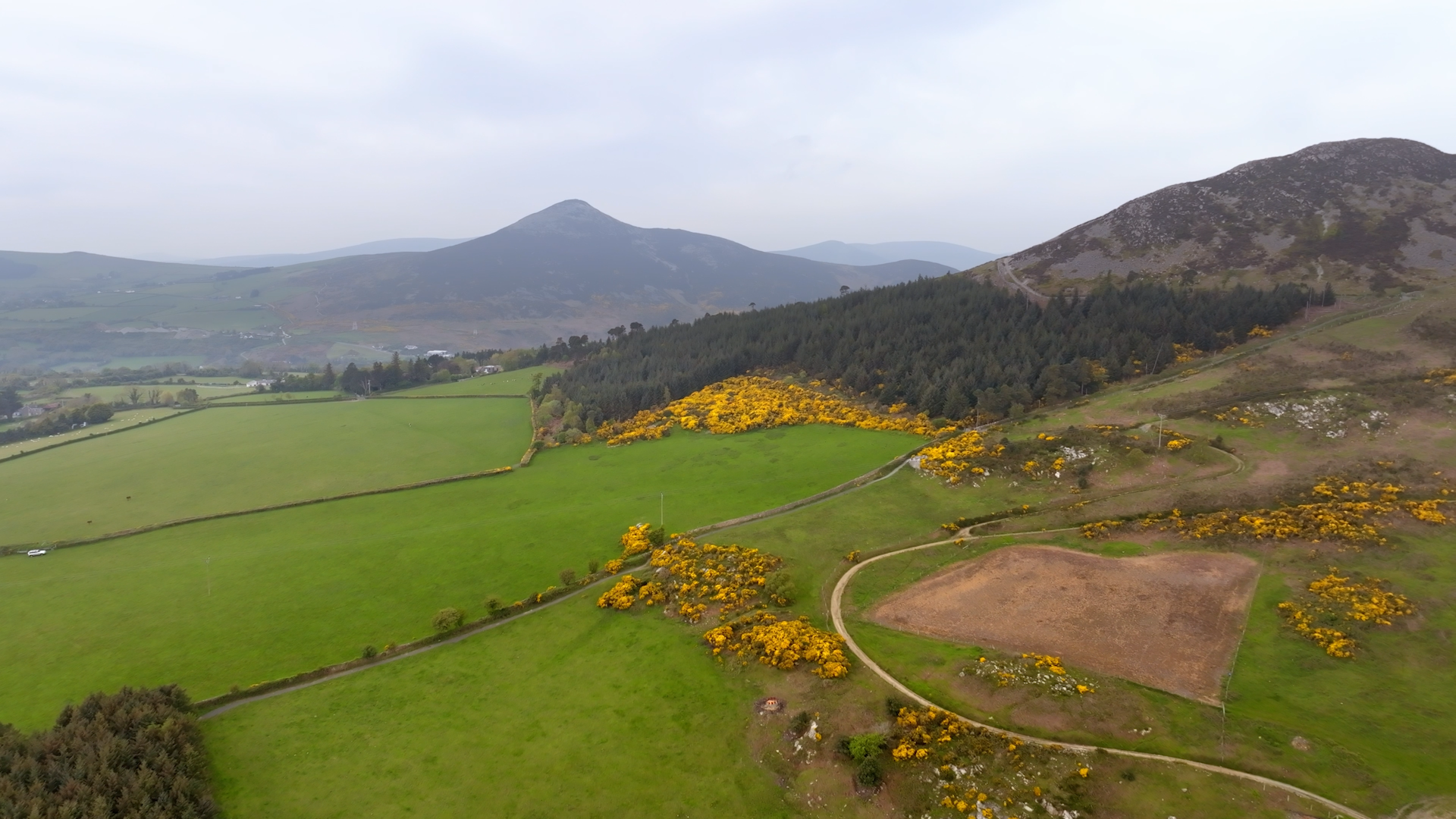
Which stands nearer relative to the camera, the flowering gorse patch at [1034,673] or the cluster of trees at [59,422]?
the flowering gorse patch at [1034,673]

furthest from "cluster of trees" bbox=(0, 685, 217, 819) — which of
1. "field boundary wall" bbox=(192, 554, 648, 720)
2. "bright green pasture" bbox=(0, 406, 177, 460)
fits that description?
"bright green pasture" bbox=(0, 406, 177, 460)

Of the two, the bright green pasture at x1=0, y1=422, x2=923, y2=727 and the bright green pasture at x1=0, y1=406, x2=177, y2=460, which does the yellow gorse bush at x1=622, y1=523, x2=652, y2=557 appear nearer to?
the bright green pasture at x1=0, y1=422, x2=923, y2=727

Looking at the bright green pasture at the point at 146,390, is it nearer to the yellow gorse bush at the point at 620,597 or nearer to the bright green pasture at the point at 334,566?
the bright green pasture at the point at 334,566

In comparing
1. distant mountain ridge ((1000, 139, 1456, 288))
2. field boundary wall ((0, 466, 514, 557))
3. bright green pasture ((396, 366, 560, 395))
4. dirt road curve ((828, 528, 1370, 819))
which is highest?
distant mountain ridge ((1000, 139, 1456, 288))

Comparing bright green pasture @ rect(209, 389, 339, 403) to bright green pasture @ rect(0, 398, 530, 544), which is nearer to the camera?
bright green pasture @ rect(0, 398, 530, 544)

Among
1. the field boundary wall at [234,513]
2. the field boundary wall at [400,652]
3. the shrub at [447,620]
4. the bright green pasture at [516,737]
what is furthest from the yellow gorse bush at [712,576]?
the field boundary wall at [234,513]

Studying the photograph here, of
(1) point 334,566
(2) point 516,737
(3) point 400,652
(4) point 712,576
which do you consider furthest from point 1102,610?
(1) point 334,566
